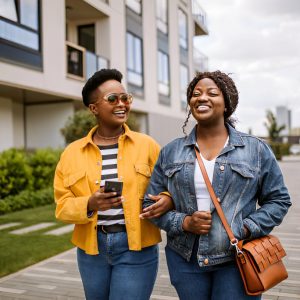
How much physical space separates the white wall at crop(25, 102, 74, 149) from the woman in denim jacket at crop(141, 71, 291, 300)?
14.8 m

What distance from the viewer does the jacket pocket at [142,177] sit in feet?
8.80

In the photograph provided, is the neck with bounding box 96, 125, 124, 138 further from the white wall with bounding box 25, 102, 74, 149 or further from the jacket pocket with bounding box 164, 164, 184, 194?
the white wall with bounding box 25, 102, 74, 149

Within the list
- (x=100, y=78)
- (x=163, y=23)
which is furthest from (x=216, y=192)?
(x=163, y=23)

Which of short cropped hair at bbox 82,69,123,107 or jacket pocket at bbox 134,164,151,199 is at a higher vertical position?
short cropped hair at bbox 82,69,123,107

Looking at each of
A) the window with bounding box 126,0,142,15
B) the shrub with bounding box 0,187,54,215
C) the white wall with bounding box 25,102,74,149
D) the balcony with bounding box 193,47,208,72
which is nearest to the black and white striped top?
the shrub with bounding box 0,187,54,215

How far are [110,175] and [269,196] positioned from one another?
0.91m

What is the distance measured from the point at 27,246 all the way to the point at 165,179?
498 centimetres

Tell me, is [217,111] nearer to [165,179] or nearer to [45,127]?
[165,179]

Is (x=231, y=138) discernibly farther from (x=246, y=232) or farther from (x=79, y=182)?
(x=79, y=182)

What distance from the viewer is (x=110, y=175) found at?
2.71m

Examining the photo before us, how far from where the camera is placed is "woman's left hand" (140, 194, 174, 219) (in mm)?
2457

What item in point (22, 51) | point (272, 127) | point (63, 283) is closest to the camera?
point (63, 283)

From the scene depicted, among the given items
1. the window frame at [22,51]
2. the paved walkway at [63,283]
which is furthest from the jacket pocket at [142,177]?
the window frame at [22,51]

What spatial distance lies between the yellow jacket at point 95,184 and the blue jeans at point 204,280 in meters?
0.24
